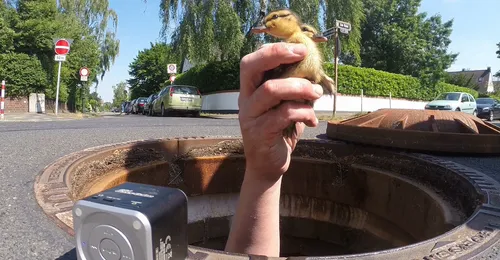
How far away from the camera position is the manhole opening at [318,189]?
252 centimetres

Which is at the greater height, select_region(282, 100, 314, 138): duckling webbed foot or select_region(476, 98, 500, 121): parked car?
select_region(476, 98, 500, 121): parked car

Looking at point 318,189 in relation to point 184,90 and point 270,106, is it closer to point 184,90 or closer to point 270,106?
point 270,106

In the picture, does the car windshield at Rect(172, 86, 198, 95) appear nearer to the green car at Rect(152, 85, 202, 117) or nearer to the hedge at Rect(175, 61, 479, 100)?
the green car at Rect(152, 85, 202, 117)

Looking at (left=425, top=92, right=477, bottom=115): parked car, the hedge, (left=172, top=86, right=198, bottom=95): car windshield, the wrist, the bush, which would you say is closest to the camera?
the wrist

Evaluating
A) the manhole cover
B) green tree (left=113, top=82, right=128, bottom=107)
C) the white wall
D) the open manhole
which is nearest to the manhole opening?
the open manhole

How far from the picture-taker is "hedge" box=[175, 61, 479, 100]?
19.1m

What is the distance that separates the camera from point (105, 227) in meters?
0.72

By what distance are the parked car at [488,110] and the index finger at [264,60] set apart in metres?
24.1

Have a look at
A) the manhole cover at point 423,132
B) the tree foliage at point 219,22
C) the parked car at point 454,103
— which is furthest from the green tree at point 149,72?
the manhole cover at point 423,132

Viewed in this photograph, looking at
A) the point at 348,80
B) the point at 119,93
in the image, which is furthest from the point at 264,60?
the point at 119,93

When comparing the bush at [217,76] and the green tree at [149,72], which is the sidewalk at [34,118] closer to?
the bush at [217,76]

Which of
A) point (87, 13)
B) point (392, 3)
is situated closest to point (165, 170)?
point (87, 13)

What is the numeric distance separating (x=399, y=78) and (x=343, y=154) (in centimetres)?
2321

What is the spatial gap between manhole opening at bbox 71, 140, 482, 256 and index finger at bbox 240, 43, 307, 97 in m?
1.55
